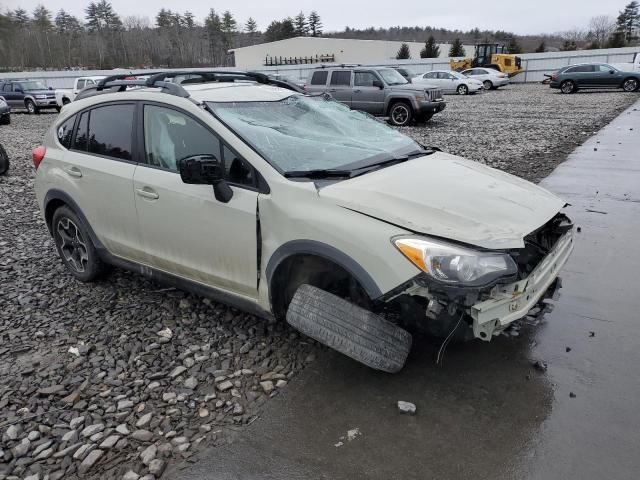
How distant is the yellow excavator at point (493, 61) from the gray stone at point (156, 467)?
1653 inches

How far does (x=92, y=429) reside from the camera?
2871 mm

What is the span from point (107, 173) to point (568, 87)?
95.3ft

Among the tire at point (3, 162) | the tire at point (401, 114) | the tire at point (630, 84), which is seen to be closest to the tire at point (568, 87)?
the tire at point (630, 84)

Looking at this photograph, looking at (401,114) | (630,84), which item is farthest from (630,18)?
(401,114)

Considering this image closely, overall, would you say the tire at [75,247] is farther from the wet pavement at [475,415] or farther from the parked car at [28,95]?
the parked car at [28,95]

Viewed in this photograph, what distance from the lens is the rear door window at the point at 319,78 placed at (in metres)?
16.9

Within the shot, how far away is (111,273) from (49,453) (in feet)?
7.59

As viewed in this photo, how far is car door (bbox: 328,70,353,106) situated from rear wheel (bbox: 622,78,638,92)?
18.0 metres

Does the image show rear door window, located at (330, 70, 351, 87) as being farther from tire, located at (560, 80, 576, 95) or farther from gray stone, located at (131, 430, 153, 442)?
tire, located at (560, 80, 576, 95)

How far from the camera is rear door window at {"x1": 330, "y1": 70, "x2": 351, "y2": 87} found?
16641 millimetres

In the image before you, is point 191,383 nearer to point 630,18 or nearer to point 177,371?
point 177,371

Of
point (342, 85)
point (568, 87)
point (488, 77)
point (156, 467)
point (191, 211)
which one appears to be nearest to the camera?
point (156, 467)

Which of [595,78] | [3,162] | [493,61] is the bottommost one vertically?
[3,162]

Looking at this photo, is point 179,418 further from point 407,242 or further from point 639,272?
point 639,272
